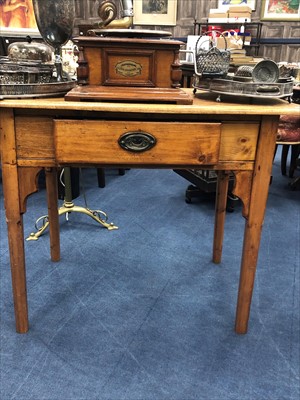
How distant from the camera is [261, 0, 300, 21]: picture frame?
4.96m

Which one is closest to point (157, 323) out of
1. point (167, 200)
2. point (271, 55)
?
point (167, 200)

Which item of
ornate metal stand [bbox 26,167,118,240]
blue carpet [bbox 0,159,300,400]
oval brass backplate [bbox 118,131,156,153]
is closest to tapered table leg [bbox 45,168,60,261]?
blue carpet [bbox 0,159,300,400]

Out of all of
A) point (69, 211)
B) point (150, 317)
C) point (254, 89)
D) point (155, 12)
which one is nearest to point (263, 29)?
point (155, 12)

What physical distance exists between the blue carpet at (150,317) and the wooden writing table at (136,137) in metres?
0.55

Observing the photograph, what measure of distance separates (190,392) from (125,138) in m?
0.80

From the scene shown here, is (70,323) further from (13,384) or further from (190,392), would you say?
(190,392)

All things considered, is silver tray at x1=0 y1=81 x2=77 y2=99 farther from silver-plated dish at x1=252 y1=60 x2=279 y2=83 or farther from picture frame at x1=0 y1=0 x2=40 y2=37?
picture frame at x1=0 y1=0 x2=40 y2=37

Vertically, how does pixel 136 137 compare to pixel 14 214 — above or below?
above

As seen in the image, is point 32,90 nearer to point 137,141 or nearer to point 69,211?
point 137,141

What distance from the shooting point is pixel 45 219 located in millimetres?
2314

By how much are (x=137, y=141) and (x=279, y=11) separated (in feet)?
15.9

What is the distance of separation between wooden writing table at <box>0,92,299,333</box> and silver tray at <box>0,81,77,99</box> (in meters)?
0.05

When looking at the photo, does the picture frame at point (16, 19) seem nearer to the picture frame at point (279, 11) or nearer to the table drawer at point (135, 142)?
the picture frame at point (279, 11)

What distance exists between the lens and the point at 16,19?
4930 millimetres
